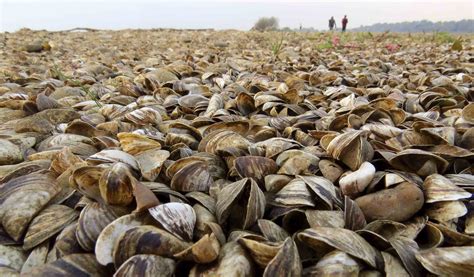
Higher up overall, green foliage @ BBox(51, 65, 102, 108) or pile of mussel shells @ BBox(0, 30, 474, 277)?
green foliage @ BBox(51, 65, 102, 108)

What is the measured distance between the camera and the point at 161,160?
1.48 m

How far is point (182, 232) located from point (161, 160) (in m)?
0.43

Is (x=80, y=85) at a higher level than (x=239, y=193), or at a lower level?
higher

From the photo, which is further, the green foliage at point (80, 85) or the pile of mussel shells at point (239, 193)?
the green foliage at point (80, 85)

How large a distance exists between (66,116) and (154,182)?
109cm

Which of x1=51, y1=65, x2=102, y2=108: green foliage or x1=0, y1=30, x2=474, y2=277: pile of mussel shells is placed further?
x1=51, y1=65, x2=102, y2=108: green foliage

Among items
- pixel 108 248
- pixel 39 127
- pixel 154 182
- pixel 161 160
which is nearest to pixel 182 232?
pixel 108 248

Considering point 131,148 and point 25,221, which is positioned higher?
point 131,148

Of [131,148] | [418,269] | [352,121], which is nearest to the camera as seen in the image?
[418,269]

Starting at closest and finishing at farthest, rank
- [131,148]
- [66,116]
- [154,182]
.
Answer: [154,182]
[131,148]
[66,116]

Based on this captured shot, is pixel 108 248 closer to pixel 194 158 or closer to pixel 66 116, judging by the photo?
pixel 194 158

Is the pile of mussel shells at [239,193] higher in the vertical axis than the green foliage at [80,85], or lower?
lower

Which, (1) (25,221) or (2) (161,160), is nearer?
(1) (25,221)

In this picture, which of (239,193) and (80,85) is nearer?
(239,193)
